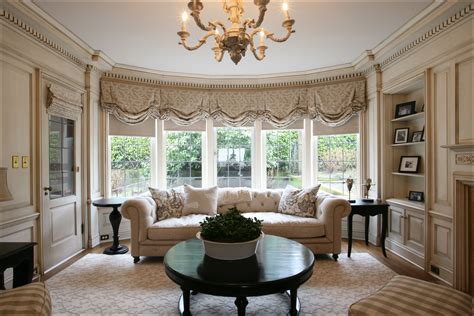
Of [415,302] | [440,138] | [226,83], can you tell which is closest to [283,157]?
[226,83]

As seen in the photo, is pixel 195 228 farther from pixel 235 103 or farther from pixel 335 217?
pixel 235 103

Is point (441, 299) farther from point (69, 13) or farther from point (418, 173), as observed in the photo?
point (69, 13)

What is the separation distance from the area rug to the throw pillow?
83cm

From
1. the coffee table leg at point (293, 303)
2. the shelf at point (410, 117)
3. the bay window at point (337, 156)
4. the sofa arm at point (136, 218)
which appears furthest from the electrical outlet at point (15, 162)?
the shelf at point (410, 117)

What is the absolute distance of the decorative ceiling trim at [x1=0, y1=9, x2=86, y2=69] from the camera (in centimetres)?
264

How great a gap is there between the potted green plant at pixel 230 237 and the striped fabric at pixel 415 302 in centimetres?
87

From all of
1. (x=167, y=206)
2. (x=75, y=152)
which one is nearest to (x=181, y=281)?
(x=167, y=206)

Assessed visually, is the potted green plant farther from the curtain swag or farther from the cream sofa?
the curtain swag

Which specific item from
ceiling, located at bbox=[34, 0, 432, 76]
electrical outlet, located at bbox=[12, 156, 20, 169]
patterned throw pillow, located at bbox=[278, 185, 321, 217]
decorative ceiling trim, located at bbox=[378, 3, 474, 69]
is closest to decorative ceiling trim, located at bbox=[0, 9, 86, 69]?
ceiling, located at bbox=[34, 0, 432, 76]

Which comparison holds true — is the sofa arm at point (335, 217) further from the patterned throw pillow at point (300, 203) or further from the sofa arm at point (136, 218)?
the sofa arm at point (136, 218)

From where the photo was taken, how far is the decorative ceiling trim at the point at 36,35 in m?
2.64

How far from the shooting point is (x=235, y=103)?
4.95 meters

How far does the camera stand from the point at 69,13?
112 inches

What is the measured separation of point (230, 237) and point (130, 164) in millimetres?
3086
